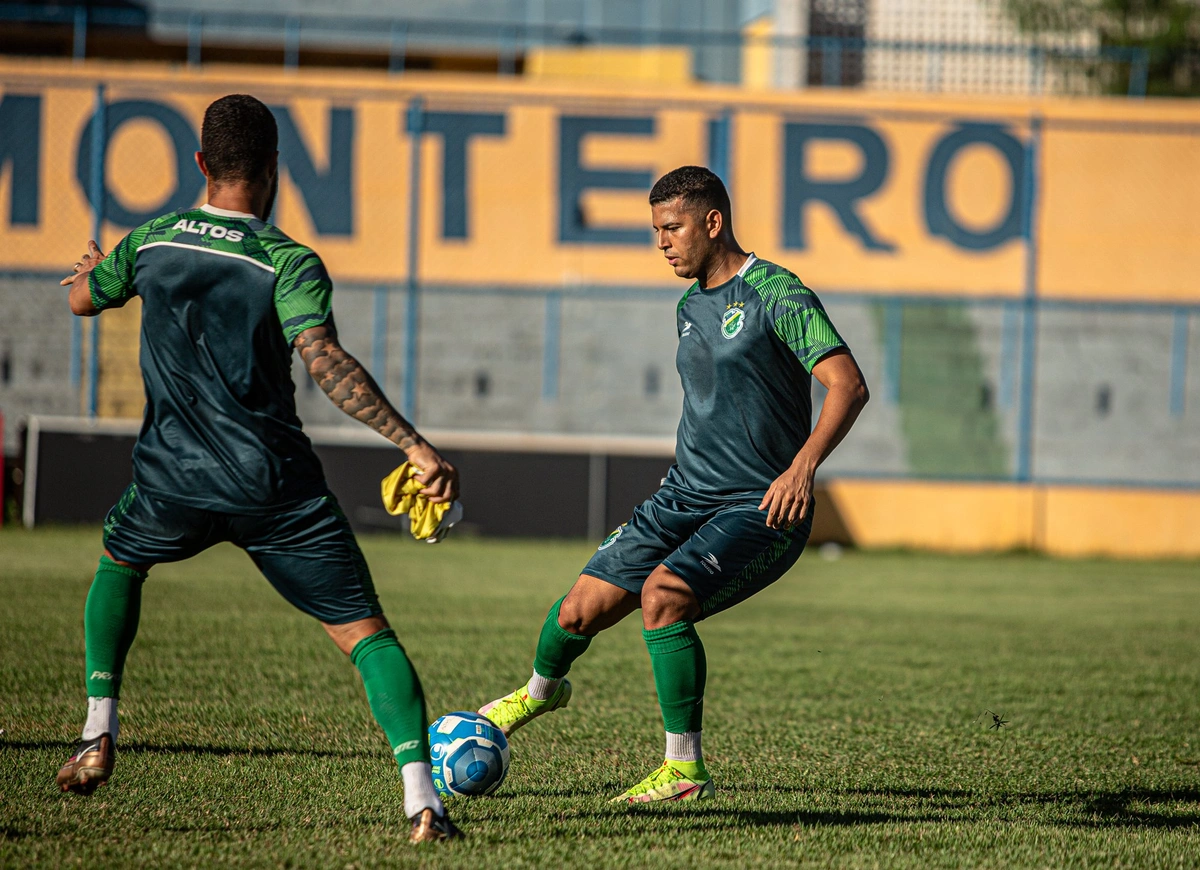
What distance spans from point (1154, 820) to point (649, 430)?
15.7m

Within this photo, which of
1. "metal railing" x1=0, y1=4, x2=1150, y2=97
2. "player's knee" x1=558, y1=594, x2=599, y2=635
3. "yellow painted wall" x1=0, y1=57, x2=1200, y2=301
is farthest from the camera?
"metal railing" x1=0, y1=4, x2=1150, y2=97

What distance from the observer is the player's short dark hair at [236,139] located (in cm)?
372

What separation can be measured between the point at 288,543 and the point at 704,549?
1.31 metres

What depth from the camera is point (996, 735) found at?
5781 mm

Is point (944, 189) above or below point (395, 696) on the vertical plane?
above

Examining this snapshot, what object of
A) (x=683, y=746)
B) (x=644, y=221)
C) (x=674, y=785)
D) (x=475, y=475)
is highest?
(x=644, y=221)

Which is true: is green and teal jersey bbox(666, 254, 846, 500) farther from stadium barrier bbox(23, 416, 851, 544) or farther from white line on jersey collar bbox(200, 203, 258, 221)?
stadium barrier bbox(23, 416, 851, 544)

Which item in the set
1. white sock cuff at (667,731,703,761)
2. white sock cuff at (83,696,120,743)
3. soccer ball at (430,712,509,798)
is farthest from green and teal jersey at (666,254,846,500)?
white sock cuff at (83,696,120,743)

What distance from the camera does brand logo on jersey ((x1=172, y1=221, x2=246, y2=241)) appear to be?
3693 mm

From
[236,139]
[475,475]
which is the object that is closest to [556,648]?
[236,139]

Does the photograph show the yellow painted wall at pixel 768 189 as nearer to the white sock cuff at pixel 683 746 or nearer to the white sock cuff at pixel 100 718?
the white sock cuff at pixel 683 746

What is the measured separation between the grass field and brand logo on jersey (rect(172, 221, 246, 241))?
163 centimetres

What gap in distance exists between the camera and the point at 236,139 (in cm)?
372

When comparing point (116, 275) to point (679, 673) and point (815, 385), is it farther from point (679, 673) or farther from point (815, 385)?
point (815, 385)
